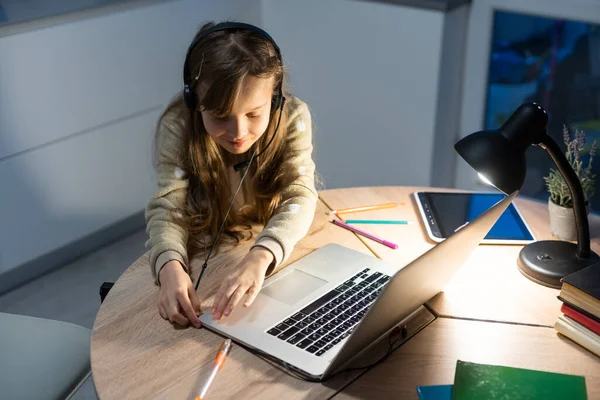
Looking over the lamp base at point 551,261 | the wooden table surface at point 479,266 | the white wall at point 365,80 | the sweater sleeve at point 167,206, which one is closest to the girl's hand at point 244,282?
the sweater sleeve at point 167,206

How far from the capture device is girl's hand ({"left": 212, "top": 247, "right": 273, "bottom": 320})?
4.18ft

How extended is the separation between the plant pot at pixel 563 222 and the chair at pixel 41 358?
3.17 ft

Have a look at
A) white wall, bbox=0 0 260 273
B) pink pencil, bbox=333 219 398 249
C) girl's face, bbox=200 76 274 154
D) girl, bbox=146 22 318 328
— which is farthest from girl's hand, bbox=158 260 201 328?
white wall, bbox=0 0 260 273

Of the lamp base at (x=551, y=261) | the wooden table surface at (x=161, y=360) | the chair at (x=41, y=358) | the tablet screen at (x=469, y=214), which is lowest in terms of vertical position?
the chair at (x=41, y=358)

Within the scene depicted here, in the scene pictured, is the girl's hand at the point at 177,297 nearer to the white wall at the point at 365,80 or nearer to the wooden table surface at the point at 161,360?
the wooden table surface at the point at 161,360

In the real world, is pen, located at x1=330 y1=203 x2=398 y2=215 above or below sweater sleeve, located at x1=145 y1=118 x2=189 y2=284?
below

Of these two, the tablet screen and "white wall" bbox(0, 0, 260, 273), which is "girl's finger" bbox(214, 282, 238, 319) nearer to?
the tablet screen

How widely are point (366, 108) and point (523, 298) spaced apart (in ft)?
5.23

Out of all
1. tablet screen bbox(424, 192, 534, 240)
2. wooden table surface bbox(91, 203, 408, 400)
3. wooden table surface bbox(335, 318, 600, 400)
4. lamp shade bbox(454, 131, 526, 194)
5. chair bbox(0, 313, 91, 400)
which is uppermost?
lamp shade bbox(454, 131, 526, 194)

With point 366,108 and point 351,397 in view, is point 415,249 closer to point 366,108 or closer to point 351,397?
point 351,397

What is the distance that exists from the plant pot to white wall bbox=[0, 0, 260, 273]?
1561 mm

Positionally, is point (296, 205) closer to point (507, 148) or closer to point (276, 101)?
point (276, 101)

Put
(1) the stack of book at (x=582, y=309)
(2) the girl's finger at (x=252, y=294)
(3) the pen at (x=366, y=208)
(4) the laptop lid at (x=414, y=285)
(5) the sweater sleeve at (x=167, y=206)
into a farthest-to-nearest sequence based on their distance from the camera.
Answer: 1. (3) the pen at (x=366, y=208)
2. (5) the sweater sleeve at (x=167, y=206)
3. (2) the girl's finger at (x=252, y=294)
4. (1) the stack of book at (x=582, y=309)
5. (4) the laptop lid at (x=414, y=285)

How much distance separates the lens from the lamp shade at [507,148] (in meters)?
1.23
